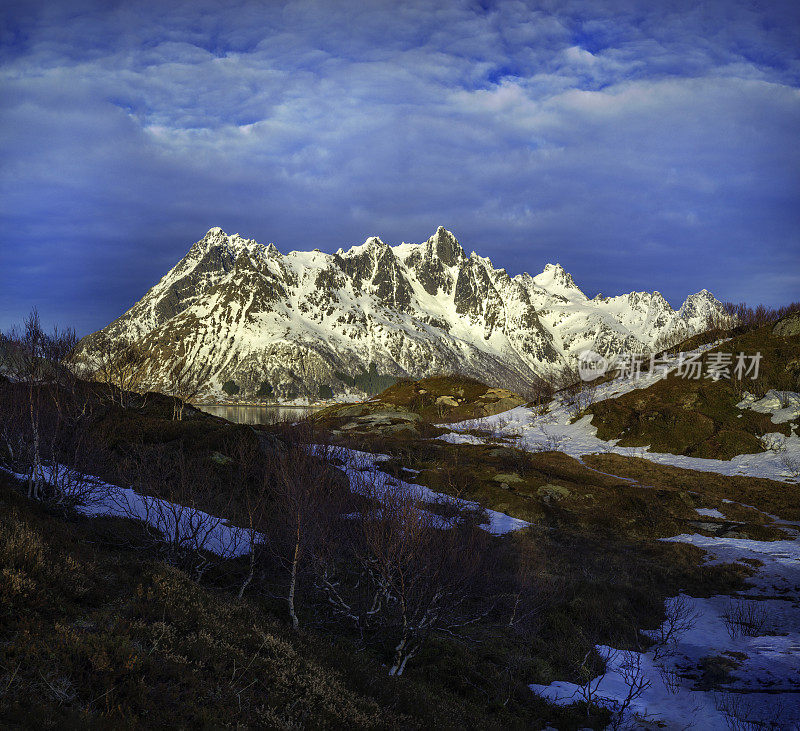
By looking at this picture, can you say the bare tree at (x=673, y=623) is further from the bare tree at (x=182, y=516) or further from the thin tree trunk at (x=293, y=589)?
the bare tree at (x=182, y=516)

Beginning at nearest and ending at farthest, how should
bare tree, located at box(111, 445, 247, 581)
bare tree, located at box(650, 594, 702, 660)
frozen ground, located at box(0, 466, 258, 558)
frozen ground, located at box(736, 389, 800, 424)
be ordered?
bare tree, located at box(111, 445, 247, 581), bare tree, located at box(650, 594, 702, 660), frozen ground, located at box(0, 466, 258, 558), frozen ground, located at box(736, 389, 800, 424)

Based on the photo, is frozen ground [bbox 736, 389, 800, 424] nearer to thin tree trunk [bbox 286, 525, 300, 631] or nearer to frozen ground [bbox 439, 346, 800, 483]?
frozen ground [bbox 439, 346, 800, 483]

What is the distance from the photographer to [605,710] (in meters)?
Answer: 10.5

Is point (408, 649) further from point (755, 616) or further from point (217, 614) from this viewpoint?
point (755, 616)

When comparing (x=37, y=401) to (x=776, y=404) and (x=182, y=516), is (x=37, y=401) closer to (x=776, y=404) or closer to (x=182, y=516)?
(x=182, y=516)

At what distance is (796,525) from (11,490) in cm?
3902

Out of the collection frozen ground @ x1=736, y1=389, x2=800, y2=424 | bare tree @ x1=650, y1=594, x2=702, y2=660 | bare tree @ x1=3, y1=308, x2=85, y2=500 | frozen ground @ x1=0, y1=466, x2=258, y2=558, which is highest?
frozen ground @ x1=736, y1=389, x2=800, y2=424

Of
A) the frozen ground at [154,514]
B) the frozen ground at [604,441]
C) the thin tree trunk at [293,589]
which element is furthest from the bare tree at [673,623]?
the frozen ground at [604,441]

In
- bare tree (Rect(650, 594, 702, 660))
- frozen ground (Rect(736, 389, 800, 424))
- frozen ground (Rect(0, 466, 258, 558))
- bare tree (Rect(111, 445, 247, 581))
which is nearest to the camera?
bare tree (Rect(111, 445, 247, 581))

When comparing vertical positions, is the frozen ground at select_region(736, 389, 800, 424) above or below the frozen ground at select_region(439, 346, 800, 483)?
above

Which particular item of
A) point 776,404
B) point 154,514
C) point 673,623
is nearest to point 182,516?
point 154,514

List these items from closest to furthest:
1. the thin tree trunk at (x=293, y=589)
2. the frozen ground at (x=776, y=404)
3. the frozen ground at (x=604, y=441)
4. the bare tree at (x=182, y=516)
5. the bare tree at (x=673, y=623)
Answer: the thin tree trunk at (x=293, y=589), the bare tree at (x=182, y=516), the bare tree at (x=673, y=623), the frozen ground at (x=604, y=441), the frozen ground at (x=776, y=404)

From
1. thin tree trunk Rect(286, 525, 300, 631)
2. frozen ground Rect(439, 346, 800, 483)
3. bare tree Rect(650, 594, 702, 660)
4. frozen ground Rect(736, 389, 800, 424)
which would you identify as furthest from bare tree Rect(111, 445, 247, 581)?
frozen ground Rect(736, 389, 800, 424)

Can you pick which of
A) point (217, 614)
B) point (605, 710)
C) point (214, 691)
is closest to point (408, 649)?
point (605, 710)
